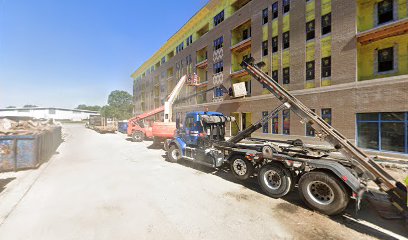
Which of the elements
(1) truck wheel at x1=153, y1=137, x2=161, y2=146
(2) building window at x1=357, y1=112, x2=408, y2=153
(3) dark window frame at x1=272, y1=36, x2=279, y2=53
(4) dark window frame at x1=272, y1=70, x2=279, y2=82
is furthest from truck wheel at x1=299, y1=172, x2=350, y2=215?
(3) dark window frame at x1=272, y1=36, x2=279, y2=53

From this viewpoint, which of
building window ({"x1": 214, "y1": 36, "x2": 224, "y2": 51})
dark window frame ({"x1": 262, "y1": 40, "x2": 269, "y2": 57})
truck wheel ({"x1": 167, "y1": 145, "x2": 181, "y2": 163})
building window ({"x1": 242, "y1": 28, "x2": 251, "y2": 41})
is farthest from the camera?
building window ({"x1": 214, "y1": 36, "x2": 224, "y2": 51})

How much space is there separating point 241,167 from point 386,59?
1440cm

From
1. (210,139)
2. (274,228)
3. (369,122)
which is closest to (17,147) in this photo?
(210,139)

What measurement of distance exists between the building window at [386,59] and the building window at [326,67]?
122 inches

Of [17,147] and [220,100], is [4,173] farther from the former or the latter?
[220,100]

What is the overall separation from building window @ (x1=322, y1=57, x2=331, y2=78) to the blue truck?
11.3 m

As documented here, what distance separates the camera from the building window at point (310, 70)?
16.9 meters

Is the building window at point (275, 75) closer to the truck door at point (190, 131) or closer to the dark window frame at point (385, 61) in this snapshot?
the dark window frame at point (385, 61)

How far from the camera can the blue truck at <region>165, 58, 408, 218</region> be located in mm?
4840

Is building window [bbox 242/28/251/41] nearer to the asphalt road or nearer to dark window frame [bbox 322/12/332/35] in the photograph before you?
dark window frame [bbox 322/12/332/35]

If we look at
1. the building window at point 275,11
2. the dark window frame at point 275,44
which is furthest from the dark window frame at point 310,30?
the building window at point 275,11

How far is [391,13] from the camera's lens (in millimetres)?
12953

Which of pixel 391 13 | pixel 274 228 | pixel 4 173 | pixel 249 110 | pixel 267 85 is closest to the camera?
pixel 274 228

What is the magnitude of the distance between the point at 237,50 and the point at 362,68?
558 inches
